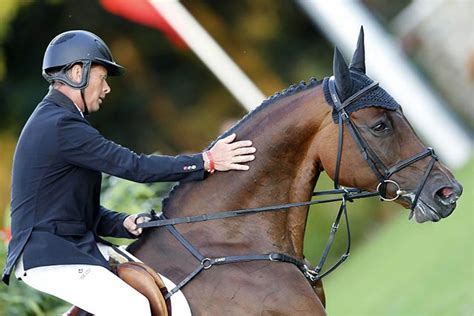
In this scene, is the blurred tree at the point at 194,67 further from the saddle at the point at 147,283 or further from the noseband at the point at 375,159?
the saddle at the point at 147,283

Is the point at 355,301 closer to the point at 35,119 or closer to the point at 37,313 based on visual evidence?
the point at 37,313

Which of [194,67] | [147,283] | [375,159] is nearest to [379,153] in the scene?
[375,159]

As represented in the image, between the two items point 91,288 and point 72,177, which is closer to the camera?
point 91,288

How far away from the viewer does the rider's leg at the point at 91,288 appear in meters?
5.69

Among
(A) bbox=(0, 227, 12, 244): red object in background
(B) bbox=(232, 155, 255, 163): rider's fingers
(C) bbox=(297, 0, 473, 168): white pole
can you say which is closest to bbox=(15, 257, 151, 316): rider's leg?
(B) bbox=(232, 155, 255, 163): rider's fingers

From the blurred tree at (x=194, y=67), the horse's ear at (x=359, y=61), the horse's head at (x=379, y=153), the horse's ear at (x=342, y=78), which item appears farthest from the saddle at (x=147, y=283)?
the blurred tree at (x=194, y=67)

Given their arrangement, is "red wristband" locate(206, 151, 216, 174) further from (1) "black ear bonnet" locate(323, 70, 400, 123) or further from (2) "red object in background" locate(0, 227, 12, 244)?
(2) "red object in background" locate(0, 227, 12, 244)

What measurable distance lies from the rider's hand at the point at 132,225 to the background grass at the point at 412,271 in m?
5.72

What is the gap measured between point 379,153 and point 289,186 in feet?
1.79

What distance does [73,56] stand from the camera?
19.5ft

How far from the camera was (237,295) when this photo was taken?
19.1ft

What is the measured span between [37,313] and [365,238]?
9650 millimetres

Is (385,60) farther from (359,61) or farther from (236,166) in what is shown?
(236,166)

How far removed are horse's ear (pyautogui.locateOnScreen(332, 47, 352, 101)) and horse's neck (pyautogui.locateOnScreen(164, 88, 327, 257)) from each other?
16 centimetres
